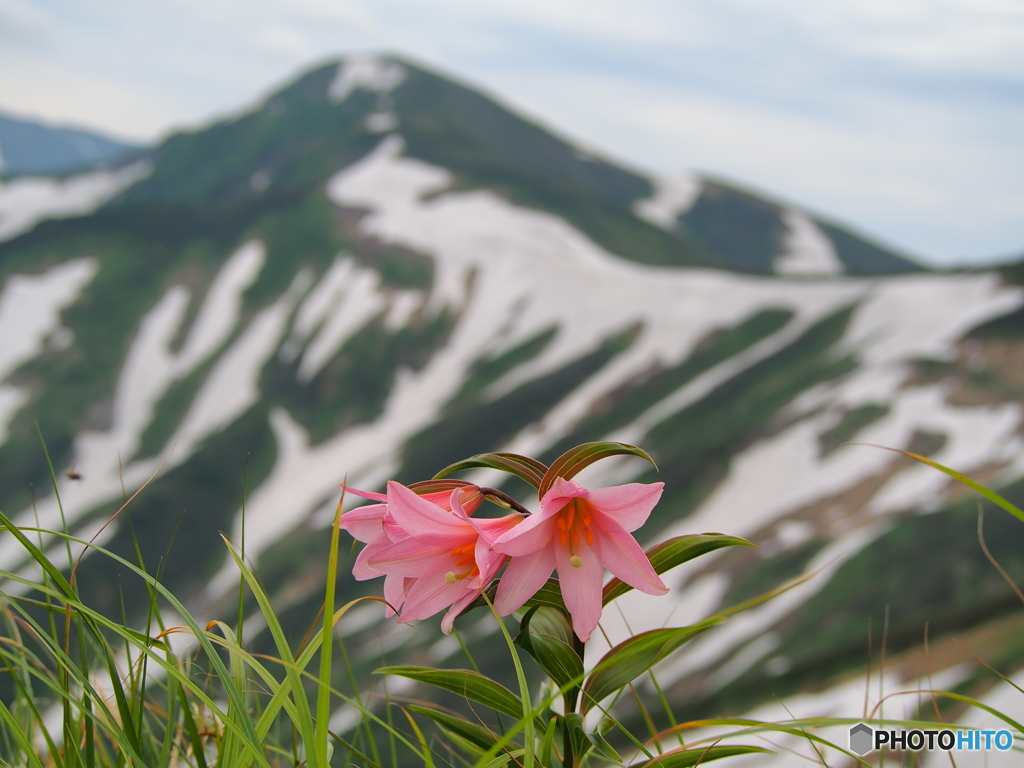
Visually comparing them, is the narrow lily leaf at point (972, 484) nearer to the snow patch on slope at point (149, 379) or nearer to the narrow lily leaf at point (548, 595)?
the narrow lily leaf at point (548, 595)

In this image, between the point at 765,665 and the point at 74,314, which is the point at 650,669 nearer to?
the point at 765,665

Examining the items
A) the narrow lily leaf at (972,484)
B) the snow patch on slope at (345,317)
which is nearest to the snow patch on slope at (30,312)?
the snow patch on slope at (345,317)

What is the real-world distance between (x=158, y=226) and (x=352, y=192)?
24276 mm

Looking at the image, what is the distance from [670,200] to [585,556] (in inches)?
6014

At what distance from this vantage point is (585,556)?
2244 mm

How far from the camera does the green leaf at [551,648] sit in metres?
2.39

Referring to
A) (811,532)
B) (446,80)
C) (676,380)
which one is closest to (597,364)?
(676,380)

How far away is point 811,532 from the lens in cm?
3491

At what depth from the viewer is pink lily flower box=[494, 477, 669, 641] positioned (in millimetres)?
2162

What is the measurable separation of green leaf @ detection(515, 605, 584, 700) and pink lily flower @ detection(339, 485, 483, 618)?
0.37 meters

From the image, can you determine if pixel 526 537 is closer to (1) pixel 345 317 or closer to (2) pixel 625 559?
(2) pixel 625 559

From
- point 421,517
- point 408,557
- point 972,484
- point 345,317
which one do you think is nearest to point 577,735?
point 408,557

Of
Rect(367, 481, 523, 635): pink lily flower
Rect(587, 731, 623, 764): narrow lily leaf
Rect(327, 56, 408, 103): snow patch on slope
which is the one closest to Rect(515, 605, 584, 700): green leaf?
Rect(587, 731, 623, 764): narrow lily leaf

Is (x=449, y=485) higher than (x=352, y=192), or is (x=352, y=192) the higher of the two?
(x=449, y=485)
